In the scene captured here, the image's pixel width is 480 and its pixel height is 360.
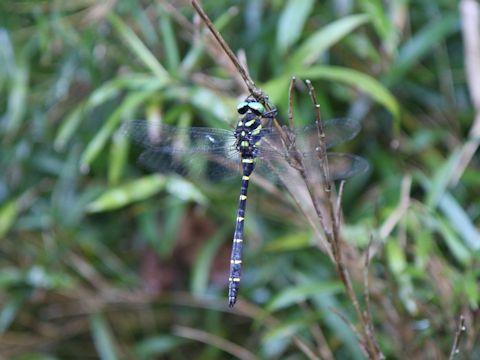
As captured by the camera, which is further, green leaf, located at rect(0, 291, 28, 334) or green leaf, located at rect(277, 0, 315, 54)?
green leaf, located at rect(0, 291, 28, 334)

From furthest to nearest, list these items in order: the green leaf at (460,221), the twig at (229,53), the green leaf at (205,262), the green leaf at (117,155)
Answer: the green leaf at (205,262) → the green leaf at (117,155) → the green leaf at (460,221) → the twig at (229,53)

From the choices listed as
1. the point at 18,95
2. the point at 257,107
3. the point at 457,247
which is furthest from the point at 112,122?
the point at 457,247

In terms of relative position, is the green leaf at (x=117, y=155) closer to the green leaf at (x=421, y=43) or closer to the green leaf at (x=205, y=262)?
the green leaf at (x=205, y=262)

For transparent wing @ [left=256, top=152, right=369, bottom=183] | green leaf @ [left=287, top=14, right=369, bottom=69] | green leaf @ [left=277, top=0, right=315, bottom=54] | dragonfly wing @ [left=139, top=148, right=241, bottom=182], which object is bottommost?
transparent wing @ [left=256, top=152, right=369, bottom=183]

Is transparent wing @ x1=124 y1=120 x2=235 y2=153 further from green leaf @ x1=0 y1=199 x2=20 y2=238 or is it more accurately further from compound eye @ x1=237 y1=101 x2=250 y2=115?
green leaf @ x1=0 y1=199 x2=20 y2=238

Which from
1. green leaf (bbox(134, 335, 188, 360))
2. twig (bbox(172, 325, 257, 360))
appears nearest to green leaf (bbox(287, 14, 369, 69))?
twig (bbox(172, 325, 257, 360))

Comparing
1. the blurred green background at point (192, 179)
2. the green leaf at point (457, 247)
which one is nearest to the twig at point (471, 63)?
the blurred green background at point (192, 179)

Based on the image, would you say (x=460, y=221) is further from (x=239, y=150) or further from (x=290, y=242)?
(x=239, y=150)
